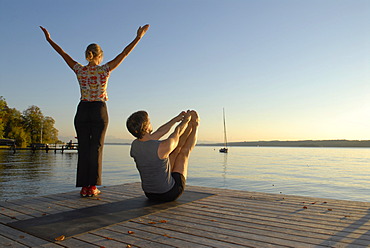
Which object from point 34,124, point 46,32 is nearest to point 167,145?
point 46,32

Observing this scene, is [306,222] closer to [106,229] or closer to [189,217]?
[189,217]

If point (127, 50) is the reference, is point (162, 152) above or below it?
below

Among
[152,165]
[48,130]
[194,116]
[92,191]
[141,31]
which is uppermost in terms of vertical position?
[48,130]

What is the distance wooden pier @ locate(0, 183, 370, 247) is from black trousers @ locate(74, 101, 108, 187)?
38cm

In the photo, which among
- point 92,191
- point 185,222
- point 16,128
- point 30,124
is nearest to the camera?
point 185,222

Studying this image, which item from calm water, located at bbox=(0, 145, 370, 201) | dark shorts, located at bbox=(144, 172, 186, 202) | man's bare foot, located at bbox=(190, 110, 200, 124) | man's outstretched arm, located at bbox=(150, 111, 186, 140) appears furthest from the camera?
calm water, located at bbox=(0, 145, 370, 201)

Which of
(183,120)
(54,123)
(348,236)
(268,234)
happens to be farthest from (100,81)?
(54,123)

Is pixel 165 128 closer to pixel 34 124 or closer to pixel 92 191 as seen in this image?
pixel 92 191

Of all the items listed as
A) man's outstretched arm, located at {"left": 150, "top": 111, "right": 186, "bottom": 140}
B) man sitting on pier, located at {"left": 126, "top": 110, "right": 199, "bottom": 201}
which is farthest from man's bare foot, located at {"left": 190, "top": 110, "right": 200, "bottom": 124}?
man's outstretched arm, located at {"left": 150, "top": 111, "right": 186, "bottom": 140}

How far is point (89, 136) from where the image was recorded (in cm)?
430

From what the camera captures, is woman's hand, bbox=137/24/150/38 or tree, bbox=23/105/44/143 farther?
tree, bbox=23/105/44/143

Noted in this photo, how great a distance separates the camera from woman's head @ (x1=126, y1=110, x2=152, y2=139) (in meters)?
3.39

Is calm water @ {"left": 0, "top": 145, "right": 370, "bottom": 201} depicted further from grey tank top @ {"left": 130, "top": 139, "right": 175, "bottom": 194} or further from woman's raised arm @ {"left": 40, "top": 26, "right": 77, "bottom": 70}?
grey tank top @ {"left": 130, "top": 139, "right": 175, "bottom": 194}

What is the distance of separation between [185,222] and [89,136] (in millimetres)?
2084
